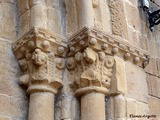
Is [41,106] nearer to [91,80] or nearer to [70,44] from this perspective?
[91,80]

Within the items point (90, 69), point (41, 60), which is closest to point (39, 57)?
point (41, 60)

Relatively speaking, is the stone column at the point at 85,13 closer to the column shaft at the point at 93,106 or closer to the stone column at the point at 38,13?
the stone column at the point at 38,13

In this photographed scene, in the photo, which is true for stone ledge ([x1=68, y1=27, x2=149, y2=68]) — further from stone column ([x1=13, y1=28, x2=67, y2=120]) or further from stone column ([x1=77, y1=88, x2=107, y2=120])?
stone column ([x1=77, y1=88, x2=107, y2=120])

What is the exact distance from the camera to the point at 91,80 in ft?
6.80

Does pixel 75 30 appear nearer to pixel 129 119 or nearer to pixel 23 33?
pixel 23 33

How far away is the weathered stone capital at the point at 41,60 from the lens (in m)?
2.12

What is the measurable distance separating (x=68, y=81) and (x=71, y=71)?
68 mm

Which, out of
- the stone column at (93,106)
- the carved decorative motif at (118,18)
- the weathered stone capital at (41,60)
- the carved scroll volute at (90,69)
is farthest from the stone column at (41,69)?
the carved decorative motif at (118,18)

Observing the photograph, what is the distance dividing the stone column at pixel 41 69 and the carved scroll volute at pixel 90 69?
0.10 m

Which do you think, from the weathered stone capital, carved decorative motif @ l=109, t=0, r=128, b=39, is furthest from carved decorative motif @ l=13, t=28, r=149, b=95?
carved decorative motif @ l=109, t=0, r=128, b=39

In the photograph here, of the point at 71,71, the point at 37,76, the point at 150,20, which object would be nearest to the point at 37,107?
the point at 37,76

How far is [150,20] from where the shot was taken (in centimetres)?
308

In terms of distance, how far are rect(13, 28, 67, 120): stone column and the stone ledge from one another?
0.35 feet

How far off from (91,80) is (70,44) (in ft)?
1.00
